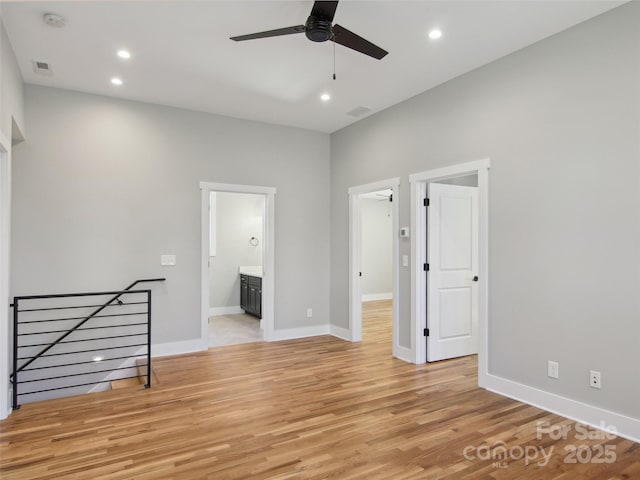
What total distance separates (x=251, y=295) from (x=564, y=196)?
215 inches

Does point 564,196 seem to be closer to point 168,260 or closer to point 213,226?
point 168,260

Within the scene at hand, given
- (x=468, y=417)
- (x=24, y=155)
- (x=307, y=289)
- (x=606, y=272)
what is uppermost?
(x=24, y=155)

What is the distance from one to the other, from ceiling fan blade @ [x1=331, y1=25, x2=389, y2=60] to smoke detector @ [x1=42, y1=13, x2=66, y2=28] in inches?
85.5

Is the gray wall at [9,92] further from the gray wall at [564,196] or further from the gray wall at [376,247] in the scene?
the gray wall at [376,247]

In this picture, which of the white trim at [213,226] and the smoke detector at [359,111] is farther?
the white trim at [213,226]

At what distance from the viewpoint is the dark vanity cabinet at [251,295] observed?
6.91 metres

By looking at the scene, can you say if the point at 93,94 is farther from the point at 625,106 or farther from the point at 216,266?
the point at 625,106

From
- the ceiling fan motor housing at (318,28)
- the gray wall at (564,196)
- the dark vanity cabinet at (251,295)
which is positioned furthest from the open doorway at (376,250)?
the ceiling fan motor housing at (318,28)

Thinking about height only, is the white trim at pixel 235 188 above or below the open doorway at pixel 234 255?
above

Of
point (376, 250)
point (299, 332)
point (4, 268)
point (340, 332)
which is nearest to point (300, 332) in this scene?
point (299, 332)

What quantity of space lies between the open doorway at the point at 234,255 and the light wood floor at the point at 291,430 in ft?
10.7

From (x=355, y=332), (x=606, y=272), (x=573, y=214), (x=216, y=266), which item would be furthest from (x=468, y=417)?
(x=216, y=266)

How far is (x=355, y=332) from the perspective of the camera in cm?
554

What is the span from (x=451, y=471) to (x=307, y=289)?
3745mm
